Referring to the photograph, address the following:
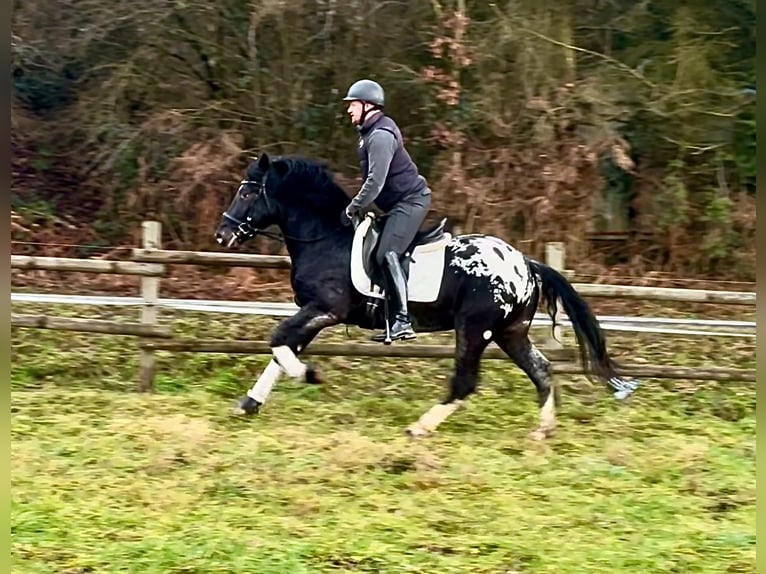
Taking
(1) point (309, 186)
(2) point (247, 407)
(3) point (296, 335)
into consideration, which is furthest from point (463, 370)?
(1) point (309, 186)

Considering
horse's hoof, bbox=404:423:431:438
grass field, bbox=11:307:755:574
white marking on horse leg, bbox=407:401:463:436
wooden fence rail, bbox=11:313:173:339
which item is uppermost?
wooden fence rail, bbox=11:313:173:339

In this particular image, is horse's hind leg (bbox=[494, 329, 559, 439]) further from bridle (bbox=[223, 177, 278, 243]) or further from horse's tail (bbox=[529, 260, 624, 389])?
bridle (bbox=[223, 177, 278, 243])

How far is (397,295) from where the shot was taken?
6934 mm

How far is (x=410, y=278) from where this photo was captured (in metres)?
7.04

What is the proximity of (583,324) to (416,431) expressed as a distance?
1.55 m

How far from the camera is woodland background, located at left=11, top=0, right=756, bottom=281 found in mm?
12586

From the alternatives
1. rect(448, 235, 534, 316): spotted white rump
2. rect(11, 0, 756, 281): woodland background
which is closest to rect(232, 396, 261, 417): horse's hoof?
rect(448, 235, 534, 316): spotted white rump

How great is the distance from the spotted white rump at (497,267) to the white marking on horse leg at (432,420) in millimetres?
814

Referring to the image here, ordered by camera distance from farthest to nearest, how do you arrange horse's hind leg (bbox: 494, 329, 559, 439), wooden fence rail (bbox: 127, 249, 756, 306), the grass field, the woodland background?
the woodland background → wooden fence rail (bbox: 127, 249, 756, 306) → horse's hind leg (bbox: 494, 329, 559, 439) → the grass field

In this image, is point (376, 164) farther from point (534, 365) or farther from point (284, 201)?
point (534, 365)

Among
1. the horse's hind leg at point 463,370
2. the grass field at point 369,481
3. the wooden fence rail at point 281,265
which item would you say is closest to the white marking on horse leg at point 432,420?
the horse's hind leg at point 463,370

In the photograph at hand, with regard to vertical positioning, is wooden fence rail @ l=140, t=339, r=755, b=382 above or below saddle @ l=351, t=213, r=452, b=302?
below

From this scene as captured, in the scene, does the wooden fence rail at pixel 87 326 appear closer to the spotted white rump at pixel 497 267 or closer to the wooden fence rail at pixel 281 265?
the wooden fence rail at pixel 281 265

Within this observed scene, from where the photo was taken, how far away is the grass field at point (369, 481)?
4.68m
